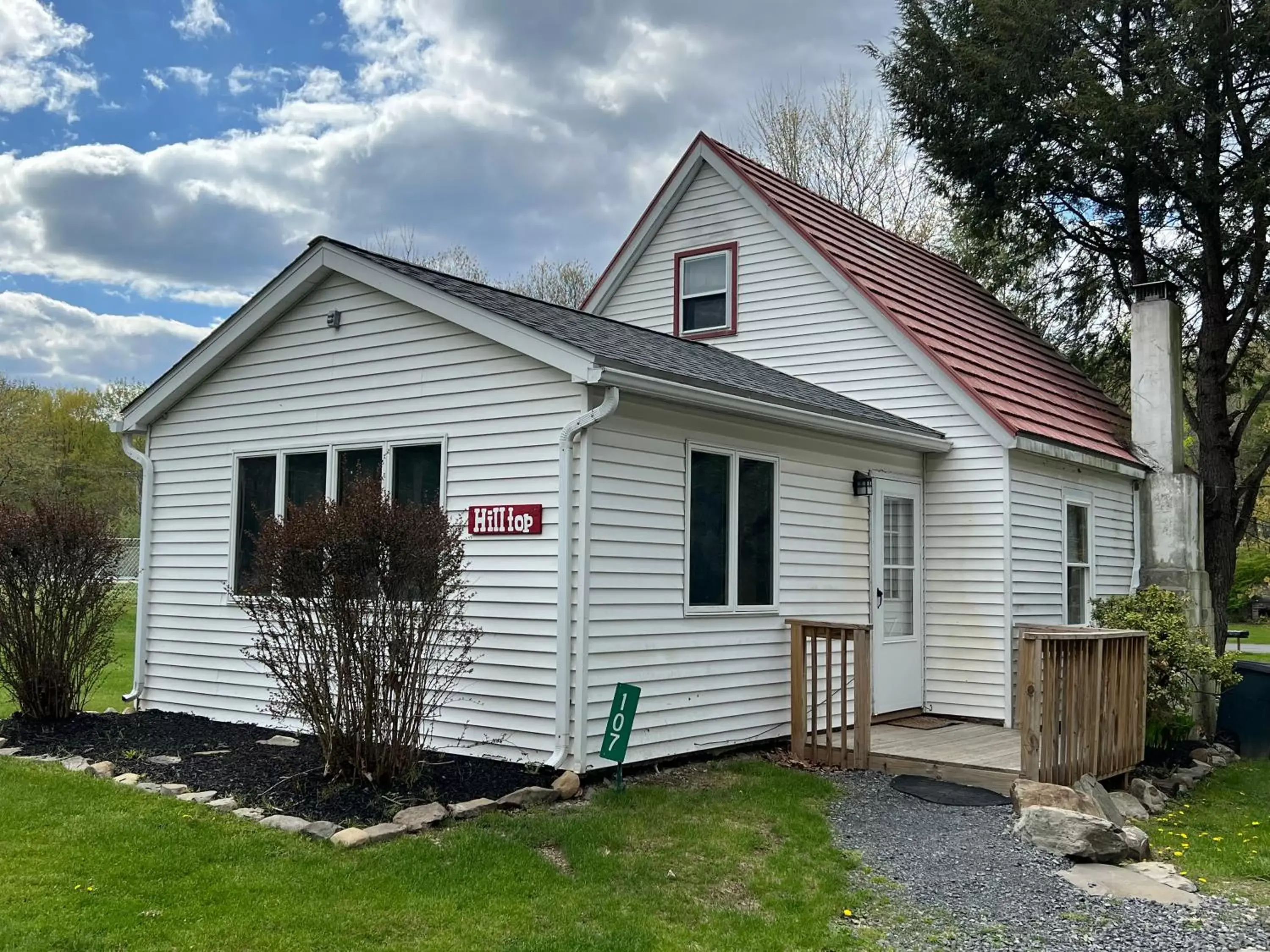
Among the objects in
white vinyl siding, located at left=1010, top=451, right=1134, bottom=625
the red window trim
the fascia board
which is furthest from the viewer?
the red window trim

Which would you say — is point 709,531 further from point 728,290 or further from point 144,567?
point 144,567

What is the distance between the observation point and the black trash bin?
10281mm

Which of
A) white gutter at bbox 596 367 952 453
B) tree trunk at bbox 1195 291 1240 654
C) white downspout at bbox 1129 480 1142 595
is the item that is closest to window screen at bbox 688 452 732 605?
white gutter at bbox 596 367 952 453

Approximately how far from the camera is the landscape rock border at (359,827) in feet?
17.5

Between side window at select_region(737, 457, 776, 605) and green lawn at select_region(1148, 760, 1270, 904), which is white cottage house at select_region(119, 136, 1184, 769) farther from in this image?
green lawn at select_region(1148, 760, 1270, 904)

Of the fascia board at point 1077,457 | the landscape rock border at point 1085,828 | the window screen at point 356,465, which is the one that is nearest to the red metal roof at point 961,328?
the fascia board at point 1077,457

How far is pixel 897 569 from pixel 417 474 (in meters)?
4.66

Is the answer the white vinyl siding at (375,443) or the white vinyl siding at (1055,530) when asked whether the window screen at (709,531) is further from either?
the white vinyl siding at (1055,530)

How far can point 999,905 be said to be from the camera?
486 centimetres

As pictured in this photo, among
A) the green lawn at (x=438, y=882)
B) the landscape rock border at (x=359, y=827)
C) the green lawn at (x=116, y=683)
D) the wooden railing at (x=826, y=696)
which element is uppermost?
the wooden railing at (x=826, y=696)

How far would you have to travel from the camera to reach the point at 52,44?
41.7 feet

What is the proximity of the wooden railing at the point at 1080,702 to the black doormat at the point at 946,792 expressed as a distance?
1.12ft

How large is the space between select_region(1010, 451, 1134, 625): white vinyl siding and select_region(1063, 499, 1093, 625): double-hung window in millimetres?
77

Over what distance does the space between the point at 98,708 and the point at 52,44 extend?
8196mm
